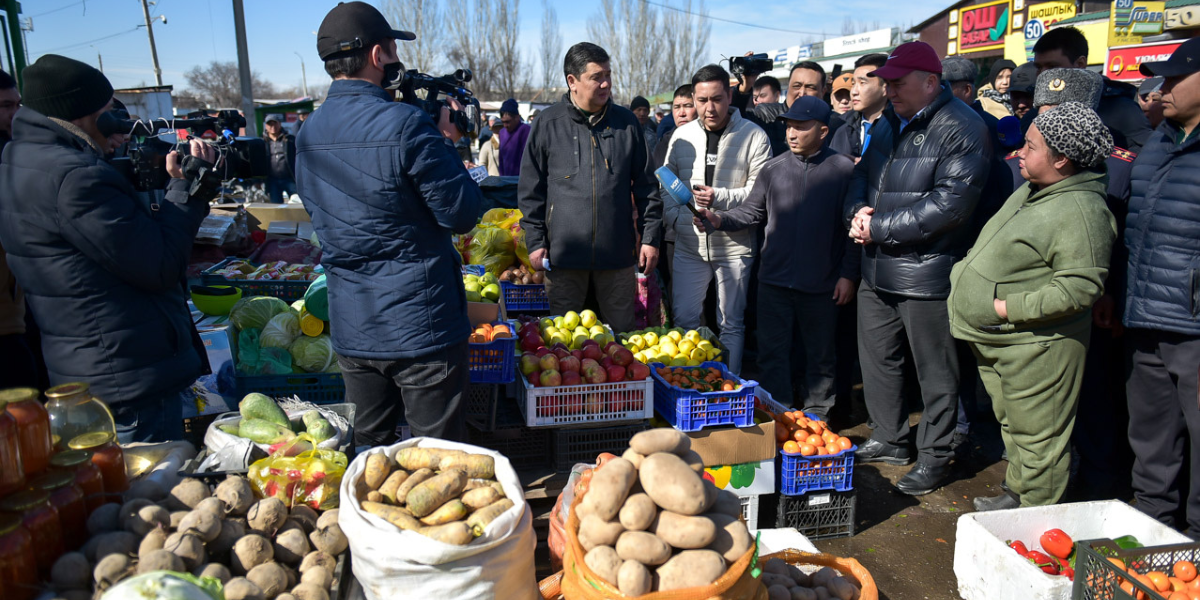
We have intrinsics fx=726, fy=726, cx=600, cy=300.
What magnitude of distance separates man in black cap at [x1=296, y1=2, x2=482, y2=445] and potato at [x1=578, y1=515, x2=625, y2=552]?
1.14 metres

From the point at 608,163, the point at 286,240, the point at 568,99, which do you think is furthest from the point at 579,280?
the point at 286,240

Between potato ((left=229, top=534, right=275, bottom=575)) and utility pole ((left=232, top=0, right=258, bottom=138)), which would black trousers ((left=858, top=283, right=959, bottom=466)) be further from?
utility pole ((left=232, top=0, right=258, bottom=138))

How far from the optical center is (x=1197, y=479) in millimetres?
3344

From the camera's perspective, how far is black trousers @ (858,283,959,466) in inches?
159

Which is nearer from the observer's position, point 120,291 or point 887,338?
point 120,291

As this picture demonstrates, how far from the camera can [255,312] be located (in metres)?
4.21

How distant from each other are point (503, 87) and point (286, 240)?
42.2 meters

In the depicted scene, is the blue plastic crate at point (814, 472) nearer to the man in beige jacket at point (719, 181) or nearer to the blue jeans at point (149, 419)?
the man in beige jacket at point (719, 181)

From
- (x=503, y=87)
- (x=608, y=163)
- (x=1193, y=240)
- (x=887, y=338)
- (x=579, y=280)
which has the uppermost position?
(x=503, y=87)

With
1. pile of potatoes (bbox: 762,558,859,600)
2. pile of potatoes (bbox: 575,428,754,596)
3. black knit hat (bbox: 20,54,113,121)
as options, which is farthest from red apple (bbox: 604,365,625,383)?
black knit hat (bbox: 20,54,113,121)

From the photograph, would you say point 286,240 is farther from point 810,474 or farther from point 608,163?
point 810,474

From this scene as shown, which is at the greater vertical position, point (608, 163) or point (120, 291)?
point (608, 163)

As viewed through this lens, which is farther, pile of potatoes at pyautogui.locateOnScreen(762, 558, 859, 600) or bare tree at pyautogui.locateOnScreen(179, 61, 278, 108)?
bare tree at pyautogui.locateOnScreen(179, 61, 278, 108)

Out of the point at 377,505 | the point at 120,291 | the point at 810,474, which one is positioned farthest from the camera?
the point at 810,474
